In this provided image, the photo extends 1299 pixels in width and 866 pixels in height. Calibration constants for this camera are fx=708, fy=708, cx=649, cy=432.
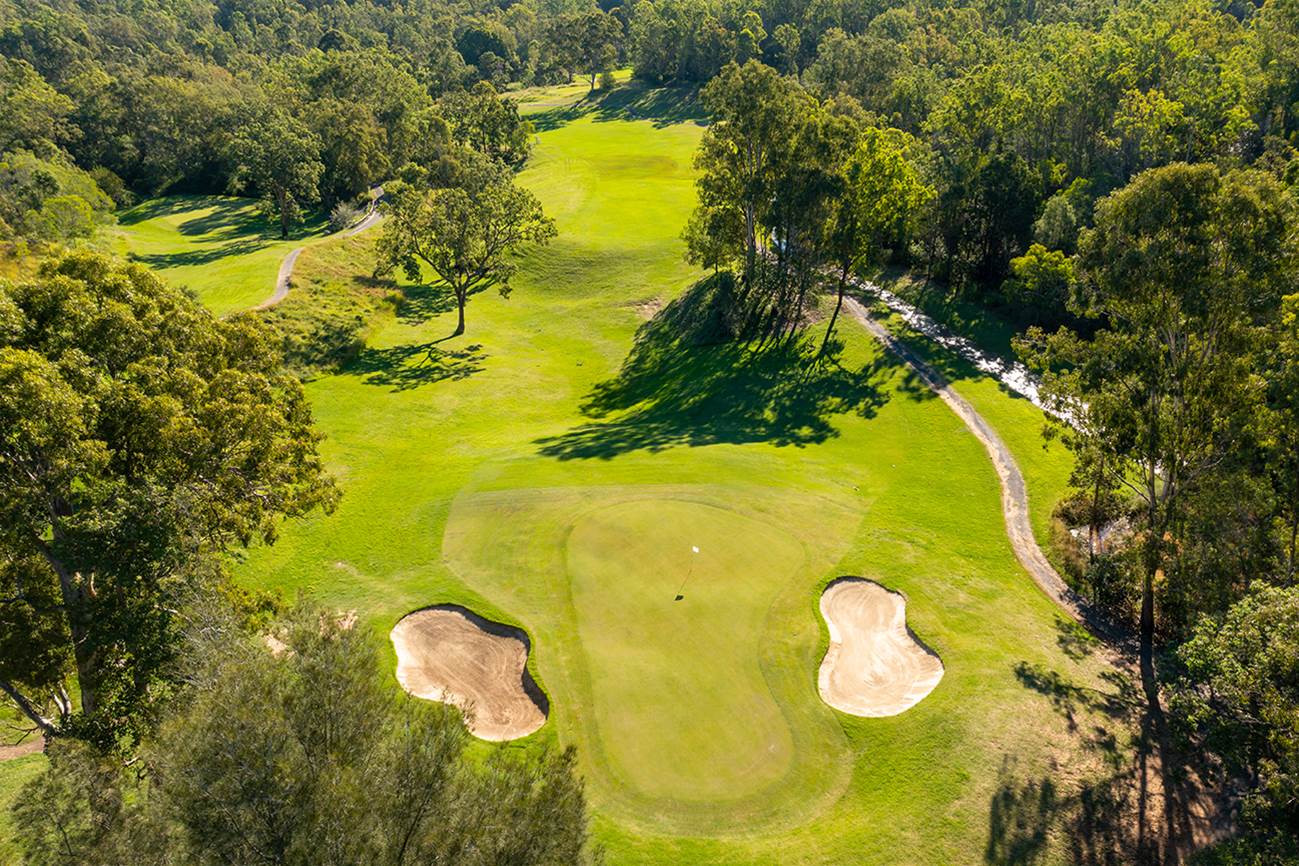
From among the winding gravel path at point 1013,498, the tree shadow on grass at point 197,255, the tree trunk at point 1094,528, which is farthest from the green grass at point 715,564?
the tree shadow on grass at point 197,255

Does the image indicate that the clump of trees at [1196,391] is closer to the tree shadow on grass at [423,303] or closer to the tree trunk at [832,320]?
the tree trunk at [832,320]

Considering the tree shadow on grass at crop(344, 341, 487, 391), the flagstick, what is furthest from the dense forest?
the flagstick

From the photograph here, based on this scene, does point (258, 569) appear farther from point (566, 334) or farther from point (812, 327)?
point (812, 327)

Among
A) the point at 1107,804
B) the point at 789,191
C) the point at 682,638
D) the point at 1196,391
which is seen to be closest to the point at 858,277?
the point at 789,191

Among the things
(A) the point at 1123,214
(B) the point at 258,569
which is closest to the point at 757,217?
(A) the point at 1123,214

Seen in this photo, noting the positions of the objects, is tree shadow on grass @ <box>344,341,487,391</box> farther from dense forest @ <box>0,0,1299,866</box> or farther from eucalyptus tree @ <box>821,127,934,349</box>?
eucalyptus tree @ <box>821,127,934,349</box>

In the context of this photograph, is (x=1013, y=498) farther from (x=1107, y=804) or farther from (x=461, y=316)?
(x=461, y=316)
